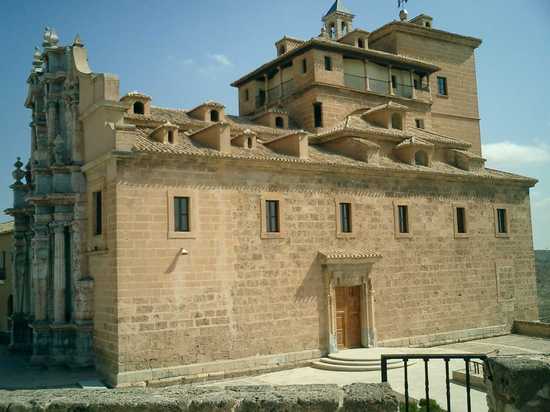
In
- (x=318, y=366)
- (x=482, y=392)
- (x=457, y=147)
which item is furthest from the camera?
(x=457, y=147)

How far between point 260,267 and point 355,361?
13.9ft

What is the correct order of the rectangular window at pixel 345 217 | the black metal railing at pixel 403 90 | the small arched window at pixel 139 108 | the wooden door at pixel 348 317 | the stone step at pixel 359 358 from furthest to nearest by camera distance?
the black metal railing at pixel 403 90, the small arched window at pixel 139 108, the rectangular window at pixel 345 217, the wooden door at pixel 348 317, the stone step at pixel 359 358

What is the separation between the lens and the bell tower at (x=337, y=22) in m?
30.8

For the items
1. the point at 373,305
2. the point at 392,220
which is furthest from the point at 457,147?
the point at 373,305

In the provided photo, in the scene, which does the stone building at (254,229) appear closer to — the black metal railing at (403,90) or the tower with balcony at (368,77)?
the tower with balcony at (368,77)

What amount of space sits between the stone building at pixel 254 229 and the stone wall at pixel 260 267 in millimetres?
51

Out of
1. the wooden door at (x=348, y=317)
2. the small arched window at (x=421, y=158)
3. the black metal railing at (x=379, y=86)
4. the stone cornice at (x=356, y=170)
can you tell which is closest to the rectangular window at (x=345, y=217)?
the stone cornice at (x=356, y=170)

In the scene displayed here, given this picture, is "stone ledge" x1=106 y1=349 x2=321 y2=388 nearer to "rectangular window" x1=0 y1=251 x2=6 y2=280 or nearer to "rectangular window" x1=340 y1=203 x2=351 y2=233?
"rectangular window" x1=340 y1=203 x2=351 y2=233

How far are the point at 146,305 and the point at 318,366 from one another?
6.04 m

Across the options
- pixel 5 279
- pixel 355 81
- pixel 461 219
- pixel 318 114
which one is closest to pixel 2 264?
pixel 5 279

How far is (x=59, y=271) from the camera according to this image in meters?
17.8

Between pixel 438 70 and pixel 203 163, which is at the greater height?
pixel 438 70

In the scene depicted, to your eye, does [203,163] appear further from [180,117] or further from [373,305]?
[373,305]

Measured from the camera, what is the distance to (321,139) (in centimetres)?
2222
